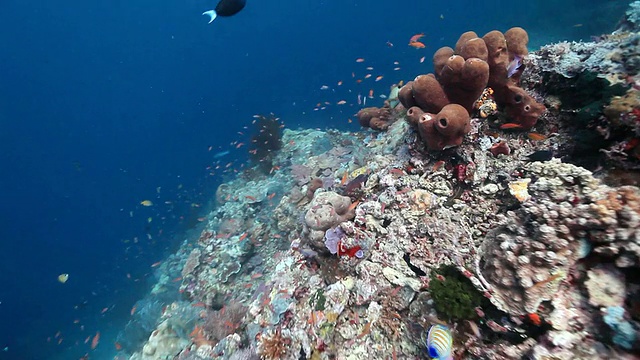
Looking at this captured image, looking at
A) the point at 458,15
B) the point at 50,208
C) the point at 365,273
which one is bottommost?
the point at 50,208

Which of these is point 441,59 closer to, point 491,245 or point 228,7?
point 491,245

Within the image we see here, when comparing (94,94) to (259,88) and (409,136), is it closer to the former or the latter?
(259,88)

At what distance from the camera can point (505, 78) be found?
173 inches

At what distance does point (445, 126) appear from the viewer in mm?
3980

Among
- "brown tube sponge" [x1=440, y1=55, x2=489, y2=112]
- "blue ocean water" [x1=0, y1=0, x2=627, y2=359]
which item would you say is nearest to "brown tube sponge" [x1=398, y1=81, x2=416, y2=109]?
"brown tube sponge" [x1=440, y1=55, x2=489, y2=112]

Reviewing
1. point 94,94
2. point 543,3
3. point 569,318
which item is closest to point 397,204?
point 569,318

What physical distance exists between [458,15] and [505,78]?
57680 mm

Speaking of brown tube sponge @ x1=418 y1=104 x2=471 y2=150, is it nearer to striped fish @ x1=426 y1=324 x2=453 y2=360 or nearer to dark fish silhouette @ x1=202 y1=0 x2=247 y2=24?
striped fish @ x1=426 y1=324 x2=453 y2=360

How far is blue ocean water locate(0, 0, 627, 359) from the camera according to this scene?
2388 centimetres

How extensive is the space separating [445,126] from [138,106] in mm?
103579

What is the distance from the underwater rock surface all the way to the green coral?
0.02 meters

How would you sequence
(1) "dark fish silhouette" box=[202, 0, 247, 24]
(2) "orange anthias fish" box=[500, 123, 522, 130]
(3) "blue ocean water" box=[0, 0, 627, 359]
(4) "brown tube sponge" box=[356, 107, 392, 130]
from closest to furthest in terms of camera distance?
(2) "orange anthias fish" box=[500, 123, 522, 130] → (1) "dark fish silhouette" box=[202, 0, 247, 24] → (4) "brown tube sponge" box=[356, 107, 392, 130] → (3) "blue ocean water" box=[0, 0, 627, 359]

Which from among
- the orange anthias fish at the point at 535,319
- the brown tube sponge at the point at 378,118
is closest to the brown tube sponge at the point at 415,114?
the orange anthias fish at the point at 535,319

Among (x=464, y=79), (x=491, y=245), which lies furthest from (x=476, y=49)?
(x=491, y=245)
